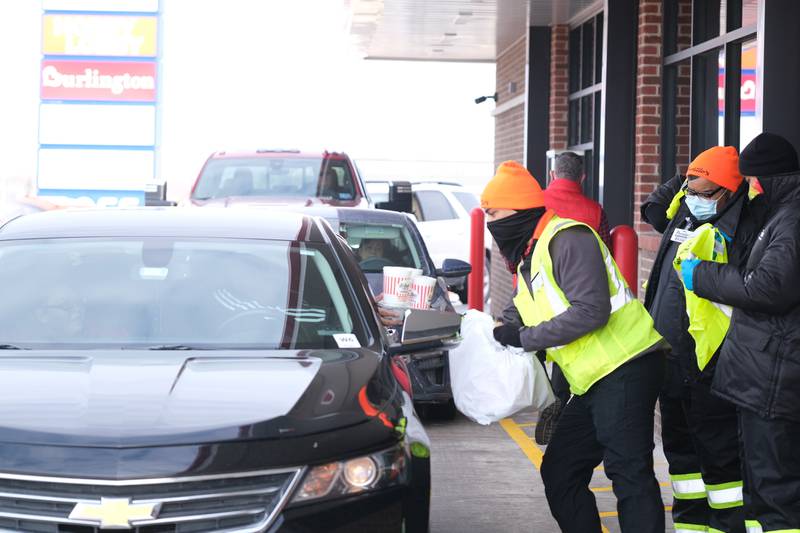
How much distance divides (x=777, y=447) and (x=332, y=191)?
883 centimetres

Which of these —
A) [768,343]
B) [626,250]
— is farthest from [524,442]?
[768,343]

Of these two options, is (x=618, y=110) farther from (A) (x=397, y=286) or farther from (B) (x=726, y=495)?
(B) (x=726, y=495)

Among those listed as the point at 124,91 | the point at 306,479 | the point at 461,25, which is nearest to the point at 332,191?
the point at 461,25

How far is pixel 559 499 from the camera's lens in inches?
211

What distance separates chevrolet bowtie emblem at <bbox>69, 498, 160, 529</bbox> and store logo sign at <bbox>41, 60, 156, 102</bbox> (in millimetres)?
29945

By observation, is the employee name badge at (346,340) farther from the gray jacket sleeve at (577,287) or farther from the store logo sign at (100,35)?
the store logo sign at (100,35)

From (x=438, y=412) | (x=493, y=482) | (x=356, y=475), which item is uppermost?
(x=356, y=475)

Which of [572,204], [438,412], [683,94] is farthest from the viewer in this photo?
[683,94]

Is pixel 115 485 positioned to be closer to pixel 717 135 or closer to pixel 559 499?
pixel 559 499

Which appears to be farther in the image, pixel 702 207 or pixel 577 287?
pixel 702 207

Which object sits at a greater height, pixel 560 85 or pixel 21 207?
pixel 560 85

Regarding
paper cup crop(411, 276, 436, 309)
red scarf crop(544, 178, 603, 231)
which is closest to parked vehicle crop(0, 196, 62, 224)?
red scarf crop(544, 178, 603, 231)

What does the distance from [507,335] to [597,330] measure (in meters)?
0.39

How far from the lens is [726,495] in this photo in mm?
5637
